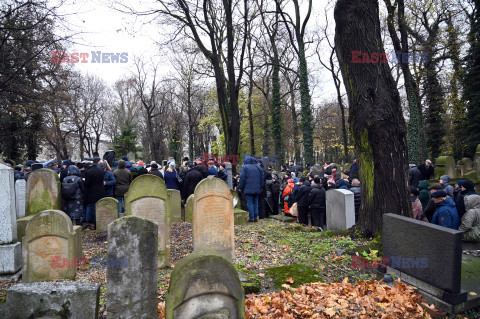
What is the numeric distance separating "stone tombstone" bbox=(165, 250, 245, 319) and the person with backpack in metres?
7.32

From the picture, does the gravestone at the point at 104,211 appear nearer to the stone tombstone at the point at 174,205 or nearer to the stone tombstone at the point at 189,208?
the stone tombstone at the point at 174,205

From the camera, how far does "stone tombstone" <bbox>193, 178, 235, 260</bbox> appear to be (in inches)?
243

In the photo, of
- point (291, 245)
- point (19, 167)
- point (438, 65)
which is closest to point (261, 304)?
point (291, 245)

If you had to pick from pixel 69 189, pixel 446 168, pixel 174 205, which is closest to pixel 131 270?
pixel 69 189

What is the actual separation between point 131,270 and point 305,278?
280 cm

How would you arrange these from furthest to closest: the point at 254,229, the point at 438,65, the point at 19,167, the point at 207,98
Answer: the point at 207,98, the point at 438,65, the point at 19,167, the point at 254,229

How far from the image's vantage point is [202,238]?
6199mm

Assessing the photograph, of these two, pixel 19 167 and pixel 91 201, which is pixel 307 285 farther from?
pixel 19 167

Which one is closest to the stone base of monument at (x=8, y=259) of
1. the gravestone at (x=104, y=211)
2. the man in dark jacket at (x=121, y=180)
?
the gravestone at (x=104, y=211)

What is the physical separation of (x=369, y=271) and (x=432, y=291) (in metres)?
1.15

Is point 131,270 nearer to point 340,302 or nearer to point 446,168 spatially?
point 340,302

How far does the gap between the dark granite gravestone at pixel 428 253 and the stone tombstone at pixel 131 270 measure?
3.62 metres

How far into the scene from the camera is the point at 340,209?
8383 mm

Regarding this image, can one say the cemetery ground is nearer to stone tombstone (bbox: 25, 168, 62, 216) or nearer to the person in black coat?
the person in black coat
